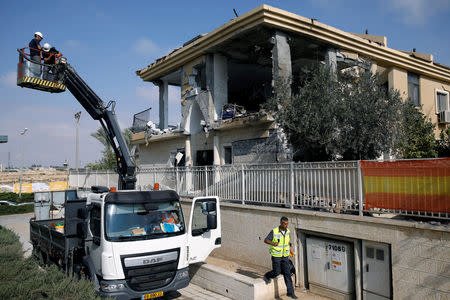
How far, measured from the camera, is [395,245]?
6.37 metres

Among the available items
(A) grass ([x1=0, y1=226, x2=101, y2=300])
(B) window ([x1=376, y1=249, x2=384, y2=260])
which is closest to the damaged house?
(B) window ([x1=376, y1=249, x2=384, y2=260])

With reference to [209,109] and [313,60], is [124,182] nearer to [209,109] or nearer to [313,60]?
[209,109]

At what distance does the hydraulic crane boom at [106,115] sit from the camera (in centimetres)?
923

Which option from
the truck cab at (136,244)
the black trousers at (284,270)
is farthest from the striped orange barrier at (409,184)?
the truck cab at (136,244)

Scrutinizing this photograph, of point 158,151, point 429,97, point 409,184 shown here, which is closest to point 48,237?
point 409,184

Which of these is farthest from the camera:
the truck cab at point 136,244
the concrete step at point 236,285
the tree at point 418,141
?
the tree at point 418,141

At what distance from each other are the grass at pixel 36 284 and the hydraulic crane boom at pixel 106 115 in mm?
3522

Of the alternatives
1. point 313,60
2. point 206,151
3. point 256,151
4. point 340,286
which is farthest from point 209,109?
point 340,286

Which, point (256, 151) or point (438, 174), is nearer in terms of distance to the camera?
point (438, 174)

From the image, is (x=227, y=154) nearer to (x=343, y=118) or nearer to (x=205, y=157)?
(x=205, y=157)

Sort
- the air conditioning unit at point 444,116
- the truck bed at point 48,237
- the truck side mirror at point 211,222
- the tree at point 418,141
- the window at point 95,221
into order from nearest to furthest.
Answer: the window at point 95,221, the truck bed at point 48,237, the truck side mirror at point 211,222, the tree at point 418,141, the air conditioning unit at point 444,116

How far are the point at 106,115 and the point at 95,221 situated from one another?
3.93 metres

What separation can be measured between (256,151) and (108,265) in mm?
8190

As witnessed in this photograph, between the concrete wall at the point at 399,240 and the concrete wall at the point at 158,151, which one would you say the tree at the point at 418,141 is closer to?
the concrete wall at the point at 399,240
